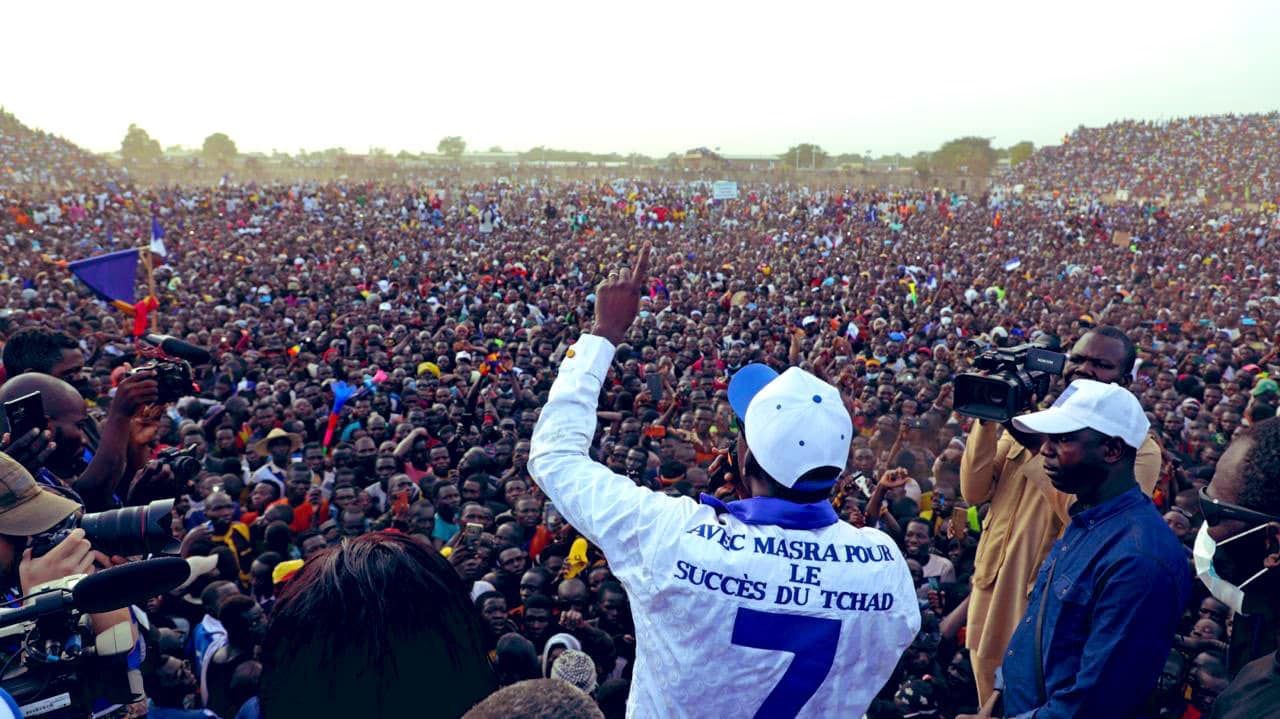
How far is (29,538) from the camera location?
2.13 m

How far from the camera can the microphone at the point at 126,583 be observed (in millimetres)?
1460

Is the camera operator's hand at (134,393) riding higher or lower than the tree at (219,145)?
lower

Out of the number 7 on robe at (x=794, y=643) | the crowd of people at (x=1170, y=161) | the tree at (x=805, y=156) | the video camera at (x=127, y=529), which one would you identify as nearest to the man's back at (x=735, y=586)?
the number 7 on robe at (x=794, y=643)

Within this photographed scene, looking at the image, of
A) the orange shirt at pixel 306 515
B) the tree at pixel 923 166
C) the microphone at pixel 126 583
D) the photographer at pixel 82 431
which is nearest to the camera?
the microphone at pixel 126 583

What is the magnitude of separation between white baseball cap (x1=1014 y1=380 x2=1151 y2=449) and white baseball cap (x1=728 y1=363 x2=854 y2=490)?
3.58 ft

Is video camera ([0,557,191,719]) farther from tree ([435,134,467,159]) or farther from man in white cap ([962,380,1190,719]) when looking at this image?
tree ([435,134,467,159])

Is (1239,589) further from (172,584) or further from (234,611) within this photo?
(234,611)

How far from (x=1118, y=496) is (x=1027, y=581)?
0.86 metres

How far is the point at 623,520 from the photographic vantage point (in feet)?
5.07

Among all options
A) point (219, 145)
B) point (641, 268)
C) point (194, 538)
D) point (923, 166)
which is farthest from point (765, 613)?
point (219, 145)

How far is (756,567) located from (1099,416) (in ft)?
4.58

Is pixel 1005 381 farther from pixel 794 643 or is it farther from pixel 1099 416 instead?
pixel 794 643

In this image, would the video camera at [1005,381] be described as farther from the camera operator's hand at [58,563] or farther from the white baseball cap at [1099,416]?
the camera operator's hand at [58,563]

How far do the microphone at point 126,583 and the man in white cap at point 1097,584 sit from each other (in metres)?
2.08
